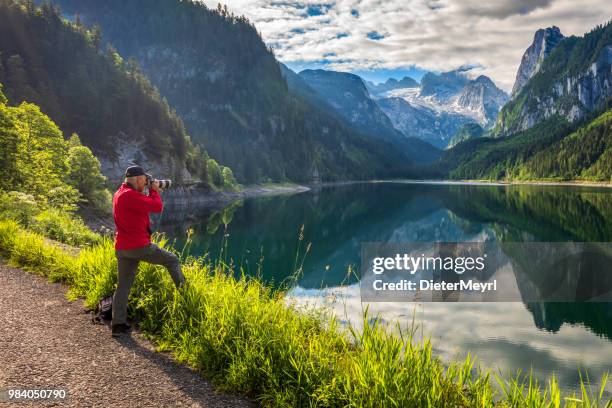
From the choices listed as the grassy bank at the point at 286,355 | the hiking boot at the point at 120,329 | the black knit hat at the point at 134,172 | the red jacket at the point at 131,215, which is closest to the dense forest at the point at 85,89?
the black knit hat at the point at 134,172

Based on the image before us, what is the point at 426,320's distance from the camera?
23219 millimetres

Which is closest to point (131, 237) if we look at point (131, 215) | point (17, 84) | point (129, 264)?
point (131, 215)

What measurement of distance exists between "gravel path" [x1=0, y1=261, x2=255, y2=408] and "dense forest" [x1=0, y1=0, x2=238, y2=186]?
304 ft

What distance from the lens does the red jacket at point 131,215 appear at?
8297mm

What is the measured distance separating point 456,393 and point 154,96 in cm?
13135

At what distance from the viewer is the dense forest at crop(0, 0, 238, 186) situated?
3686 inches

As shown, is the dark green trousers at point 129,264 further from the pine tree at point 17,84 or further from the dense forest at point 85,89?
the pine tree at point 17,84

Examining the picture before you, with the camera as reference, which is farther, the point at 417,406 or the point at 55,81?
the point at 55,81

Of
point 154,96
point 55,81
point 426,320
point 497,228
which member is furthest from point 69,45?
point 426,320

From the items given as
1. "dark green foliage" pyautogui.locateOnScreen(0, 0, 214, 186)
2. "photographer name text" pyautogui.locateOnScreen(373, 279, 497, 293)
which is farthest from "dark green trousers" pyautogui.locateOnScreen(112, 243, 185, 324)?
"dark green foliage" pyautogui.locateOnScreen(0, 0, 214, 186)

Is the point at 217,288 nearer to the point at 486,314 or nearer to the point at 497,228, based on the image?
the point at 486,314

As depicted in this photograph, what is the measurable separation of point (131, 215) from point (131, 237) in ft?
1.50

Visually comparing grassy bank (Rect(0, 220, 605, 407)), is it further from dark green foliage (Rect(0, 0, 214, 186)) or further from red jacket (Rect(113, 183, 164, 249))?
dark green foliage (Rect(0, 0, 214, 186))

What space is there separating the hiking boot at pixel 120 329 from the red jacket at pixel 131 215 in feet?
5.38
